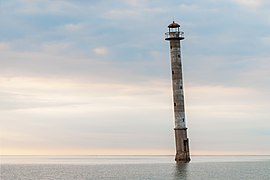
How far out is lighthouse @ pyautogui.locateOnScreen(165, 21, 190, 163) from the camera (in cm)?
7925

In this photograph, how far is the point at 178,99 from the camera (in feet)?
263

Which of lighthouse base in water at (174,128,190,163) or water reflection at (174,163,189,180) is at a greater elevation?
lighthouse base in water at (174,128,190,163)

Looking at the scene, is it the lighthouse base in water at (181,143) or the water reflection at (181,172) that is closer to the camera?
the water reflection at (181,172)

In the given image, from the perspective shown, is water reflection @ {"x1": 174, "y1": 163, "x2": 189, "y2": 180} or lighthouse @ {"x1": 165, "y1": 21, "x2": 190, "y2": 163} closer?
water reflection @ {"x1": 174, "y1": 163, "x2": 189, "y2": 180}

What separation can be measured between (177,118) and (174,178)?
16640 mm

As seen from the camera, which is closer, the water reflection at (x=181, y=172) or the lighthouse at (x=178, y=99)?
the water reflection at (x=181, y=172)

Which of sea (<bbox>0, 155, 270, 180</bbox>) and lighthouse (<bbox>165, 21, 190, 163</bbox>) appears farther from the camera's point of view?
lighthouse (<bbox>165, 21, 190, 163</bbox>)

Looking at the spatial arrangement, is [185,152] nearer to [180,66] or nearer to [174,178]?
[180,66]

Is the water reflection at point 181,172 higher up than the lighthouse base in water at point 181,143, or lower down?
lower down

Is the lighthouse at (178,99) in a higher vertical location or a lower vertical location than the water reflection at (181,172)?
higher

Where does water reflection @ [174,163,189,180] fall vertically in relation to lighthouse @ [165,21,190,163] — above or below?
below

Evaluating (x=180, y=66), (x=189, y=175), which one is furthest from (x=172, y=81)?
(x=189, y=175)

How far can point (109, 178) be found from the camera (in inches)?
2707

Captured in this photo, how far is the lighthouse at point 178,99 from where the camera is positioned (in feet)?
260
